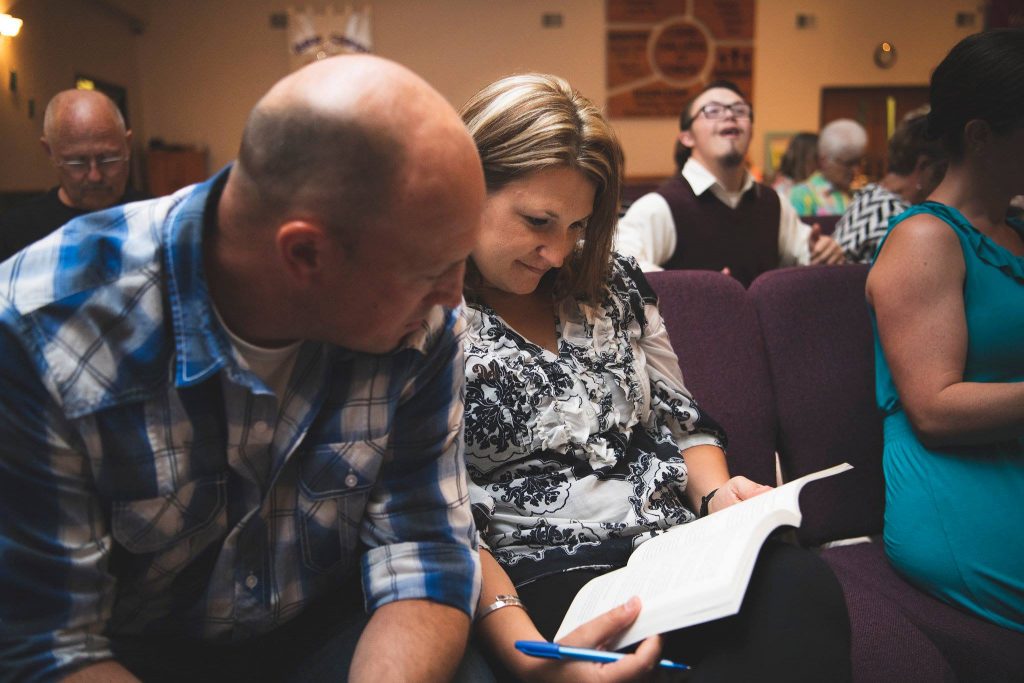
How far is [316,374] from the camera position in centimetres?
97

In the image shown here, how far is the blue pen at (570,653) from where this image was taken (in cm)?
92

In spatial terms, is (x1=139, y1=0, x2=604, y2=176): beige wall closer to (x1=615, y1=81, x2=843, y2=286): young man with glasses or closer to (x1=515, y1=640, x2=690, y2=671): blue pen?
(x1=615, y1=81, x2=843, y2=286): young man with glasses

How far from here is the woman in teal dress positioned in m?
1.38

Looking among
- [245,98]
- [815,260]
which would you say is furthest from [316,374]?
[245,98]

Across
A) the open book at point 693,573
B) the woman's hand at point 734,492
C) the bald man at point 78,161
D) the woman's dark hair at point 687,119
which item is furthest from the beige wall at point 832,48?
the open book at point 693,573

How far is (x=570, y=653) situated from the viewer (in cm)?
93

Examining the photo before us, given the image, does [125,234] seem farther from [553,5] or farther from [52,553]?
[553,5]

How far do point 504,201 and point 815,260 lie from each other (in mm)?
1844

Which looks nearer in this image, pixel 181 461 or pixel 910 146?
pixel 181 461

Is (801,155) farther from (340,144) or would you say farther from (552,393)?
(340,144)

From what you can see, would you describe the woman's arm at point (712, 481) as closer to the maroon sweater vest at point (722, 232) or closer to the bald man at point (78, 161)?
the maroon sweater vest at point (722, 232)

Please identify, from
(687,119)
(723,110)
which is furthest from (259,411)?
(687,119)

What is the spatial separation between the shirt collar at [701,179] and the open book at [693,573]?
225 centimetres

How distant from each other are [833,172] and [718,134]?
6.55 ft
